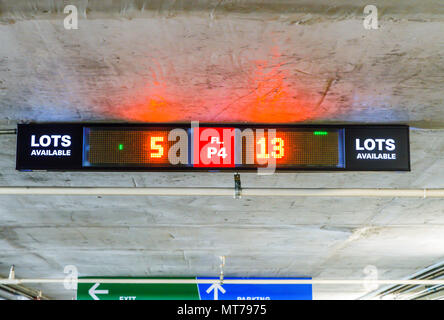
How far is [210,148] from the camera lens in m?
4.04

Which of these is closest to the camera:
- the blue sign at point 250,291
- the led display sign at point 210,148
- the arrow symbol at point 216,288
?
the led display sign at point 210,148

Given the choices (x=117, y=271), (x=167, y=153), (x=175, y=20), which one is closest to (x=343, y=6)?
(x=175, y=20)

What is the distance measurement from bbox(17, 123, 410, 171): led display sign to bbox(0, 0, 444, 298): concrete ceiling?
0.19 m

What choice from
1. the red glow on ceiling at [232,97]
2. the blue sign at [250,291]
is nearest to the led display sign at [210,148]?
the red glow on ceiling at [232,97]

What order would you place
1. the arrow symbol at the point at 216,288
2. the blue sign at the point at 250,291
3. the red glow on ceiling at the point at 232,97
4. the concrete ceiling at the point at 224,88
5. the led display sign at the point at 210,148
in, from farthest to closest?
the arrow symbol at the point at 216,288, the blue sign at the point at 250,291, the led display sign at the point at 210,148, the red glow on ceiling at the point at 232,97, the concrete ceiling at the point at 224,88

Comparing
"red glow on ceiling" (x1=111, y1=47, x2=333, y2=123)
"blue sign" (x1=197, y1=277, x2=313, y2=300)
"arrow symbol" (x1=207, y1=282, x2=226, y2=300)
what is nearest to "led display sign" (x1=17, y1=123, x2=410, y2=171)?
"red glow on ceiling" (x1=111, y1=47, x2=333, y2=123)

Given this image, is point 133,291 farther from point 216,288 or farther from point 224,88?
point 224,88

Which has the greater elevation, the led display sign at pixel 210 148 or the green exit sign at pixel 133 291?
the led display sign at pixel 210 148

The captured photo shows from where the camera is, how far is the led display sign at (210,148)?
4000mm

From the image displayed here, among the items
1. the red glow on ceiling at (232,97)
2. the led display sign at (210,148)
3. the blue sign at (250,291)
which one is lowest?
the blue sign at (250,291)

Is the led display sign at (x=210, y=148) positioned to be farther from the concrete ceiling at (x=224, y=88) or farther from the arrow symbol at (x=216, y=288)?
the arrow symbol at (x=216, y=288)

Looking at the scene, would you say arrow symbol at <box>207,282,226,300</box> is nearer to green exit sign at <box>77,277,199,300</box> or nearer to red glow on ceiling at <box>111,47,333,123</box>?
green exit sign at <box>77,277,199,300</box>

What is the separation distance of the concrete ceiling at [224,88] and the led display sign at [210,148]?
0.63 feet

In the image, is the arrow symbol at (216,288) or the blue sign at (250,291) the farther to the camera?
the arrow symbol at (216,288)
